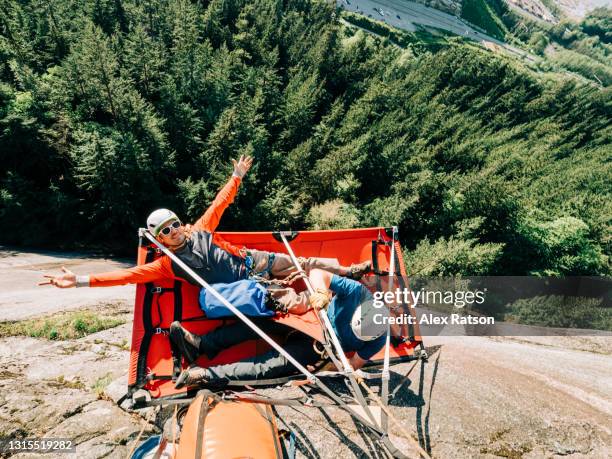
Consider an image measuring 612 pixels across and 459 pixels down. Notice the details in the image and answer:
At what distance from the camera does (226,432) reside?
2.32 metres

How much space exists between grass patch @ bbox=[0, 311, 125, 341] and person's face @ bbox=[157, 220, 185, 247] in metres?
2.67

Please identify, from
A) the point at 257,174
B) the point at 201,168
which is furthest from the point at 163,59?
the point at 257,174

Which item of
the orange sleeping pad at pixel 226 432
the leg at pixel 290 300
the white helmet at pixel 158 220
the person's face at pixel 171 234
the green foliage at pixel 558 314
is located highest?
the white helmet at pixel 158 220

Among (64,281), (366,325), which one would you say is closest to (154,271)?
(64,281)

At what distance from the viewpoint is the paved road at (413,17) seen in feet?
194

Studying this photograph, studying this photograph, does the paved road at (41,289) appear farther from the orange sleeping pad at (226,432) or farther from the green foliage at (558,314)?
the green foliage at (558,314)

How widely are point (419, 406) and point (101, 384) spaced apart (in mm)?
4063

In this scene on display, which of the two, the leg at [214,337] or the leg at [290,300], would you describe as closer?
the leg at [214,337]

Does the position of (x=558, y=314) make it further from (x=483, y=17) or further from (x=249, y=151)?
(x=483, y=17)

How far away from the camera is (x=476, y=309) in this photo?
51.4ft

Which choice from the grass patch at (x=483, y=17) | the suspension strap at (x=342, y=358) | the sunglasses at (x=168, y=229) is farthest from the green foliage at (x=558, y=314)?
the grass patch at (x=483, y=17)

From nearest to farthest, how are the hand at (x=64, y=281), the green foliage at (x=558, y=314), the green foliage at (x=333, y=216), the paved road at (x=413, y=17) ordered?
the hand at (x=64, y=281)
the green foliage at (x=558, y=314)
the green foliage at (x=333, y=216)
the paved road at (x=413, y=17)

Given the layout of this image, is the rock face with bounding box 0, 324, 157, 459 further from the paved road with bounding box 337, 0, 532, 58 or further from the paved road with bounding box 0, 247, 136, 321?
the paved road with bounding box 337, 0, 532, 58

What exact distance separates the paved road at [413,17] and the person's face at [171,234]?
210 feet
